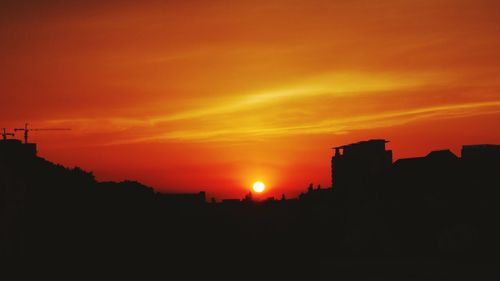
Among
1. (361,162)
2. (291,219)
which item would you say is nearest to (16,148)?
(291,219)

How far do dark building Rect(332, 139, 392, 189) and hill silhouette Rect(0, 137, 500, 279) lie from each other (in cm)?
11

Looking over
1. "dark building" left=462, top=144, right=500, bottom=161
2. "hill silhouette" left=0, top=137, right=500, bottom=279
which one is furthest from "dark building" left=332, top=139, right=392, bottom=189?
"dark building" left=462, top=144, right=500, bottom=161

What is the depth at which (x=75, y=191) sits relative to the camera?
4422 cm

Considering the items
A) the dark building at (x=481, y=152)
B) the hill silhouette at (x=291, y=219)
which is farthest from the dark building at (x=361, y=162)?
the dark building at (x=481, y=152)

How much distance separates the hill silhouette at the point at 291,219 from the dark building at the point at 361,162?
0.11 meters

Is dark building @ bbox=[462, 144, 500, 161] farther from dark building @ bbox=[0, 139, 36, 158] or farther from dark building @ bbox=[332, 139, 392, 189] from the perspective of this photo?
dark building @ bbox=[0, 139, 36, 158]

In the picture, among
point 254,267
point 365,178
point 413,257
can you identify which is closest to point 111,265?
point 254,267

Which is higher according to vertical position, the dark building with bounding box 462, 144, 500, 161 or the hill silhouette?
the dark building with bounding box 462, 144, 500, 161

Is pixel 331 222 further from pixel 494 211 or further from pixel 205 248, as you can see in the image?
pixel 205 248

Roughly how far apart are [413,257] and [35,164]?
26355mm

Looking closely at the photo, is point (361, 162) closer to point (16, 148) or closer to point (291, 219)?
point (291, 219)

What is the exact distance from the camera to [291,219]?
2277 inches

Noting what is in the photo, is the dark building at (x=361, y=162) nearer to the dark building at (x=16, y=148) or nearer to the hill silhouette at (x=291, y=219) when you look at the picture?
the hill silhouette at (x=291, y=219)

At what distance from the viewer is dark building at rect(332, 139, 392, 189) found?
63.8 metres
